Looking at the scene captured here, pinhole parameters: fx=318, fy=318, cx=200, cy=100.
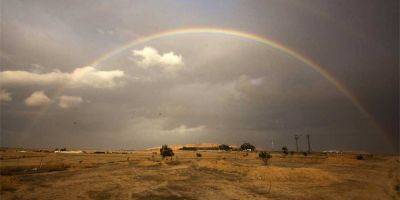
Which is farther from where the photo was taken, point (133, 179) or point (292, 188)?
point (133, 179)

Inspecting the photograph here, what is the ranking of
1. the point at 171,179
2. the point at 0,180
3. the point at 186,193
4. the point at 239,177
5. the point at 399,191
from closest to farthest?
1. the point at 186,193
2. the point at 0,180
3. the point at 399,191
4. the point at 171,179
5. the point at 239,177

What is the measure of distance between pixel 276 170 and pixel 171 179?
1640 cm

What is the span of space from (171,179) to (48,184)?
1495 centimetres

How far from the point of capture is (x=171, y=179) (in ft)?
140

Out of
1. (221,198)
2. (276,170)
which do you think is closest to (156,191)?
(221,198)

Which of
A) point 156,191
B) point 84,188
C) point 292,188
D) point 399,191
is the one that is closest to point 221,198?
point 156,191

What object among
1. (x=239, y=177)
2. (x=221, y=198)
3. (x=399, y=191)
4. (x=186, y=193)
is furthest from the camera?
(x=239, y=177)

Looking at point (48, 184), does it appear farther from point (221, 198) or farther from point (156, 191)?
point (221, 198)

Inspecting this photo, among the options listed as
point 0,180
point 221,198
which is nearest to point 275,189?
point 221,198

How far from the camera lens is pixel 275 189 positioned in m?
36.6

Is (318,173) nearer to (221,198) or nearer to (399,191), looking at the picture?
(399,191)

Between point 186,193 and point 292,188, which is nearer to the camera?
point 186,193

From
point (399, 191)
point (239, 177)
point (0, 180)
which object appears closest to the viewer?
point (0, 180)

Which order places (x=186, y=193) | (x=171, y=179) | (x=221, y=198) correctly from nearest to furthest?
1. (x=221, y=198)
2. (x=186, y=193)
3. (x=171, y=179)
